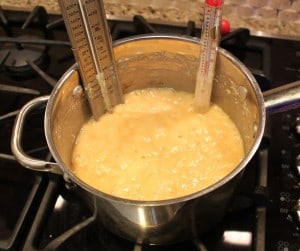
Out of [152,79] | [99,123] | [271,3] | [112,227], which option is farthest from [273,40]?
[112,227]

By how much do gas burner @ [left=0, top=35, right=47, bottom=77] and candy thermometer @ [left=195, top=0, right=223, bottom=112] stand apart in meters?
0.34

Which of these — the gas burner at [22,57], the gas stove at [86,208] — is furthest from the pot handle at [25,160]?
the gas burner at [22,57]

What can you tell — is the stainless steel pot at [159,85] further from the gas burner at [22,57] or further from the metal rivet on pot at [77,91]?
the gas burner at [22,57]

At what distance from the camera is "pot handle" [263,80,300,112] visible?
594 mm

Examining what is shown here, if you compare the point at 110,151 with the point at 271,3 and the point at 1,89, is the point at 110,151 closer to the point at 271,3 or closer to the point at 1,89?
the point at 1,89

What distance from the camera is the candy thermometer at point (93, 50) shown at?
0.64 meters

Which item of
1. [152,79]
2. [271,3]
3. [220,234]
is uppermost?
[271,3]

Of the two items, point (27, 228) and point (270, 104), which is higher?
point (270, 104)

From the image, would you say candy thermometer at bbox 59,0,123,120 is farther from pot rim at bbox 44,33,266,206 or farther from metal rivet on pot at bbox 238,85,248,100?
metal rivet on pot at bbox 238,85,248,100

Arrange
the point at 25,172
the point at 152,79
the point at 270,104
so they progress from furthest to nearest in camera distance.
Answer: the point at 152,79 → the point at 25,172 → the point at 270,104

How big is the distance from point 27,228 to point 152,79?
1.29 feet

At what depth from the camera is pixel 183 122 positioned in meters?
0.83

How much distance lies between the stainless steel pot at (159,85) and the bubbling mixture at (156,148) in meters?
0.03

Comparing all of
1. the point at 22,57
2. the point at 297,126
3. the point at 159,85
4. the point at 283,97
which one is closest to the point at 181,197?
the point at 283,97
